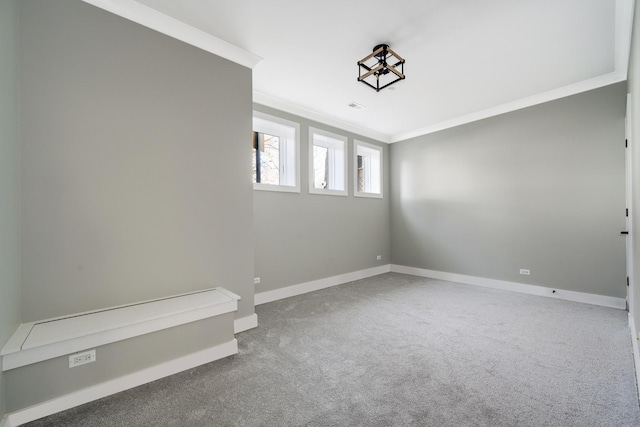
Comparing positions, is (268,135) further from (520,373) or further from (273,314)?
(520,373)

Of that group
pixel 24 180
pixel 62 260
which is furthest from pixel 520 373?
pixel 24 180

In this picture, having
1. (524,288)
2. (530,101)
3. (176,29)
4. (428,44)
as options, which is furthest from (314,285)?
(530,101)

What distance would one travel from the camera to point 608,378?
1841mm

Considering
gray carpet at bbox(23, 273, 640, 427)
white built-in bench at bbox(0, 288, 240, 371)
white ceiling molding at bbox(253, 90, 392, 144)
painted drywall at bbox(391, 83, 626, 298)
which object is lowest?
gray carpet at bbox(23, 273, 640, 427)

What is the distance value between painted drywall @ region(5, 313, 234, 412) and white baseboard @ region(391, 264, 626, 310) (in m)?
3.96

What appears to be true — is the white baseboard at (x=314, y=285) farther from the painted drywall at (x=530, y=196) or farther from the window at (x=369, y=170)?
the window at (x=369, y=170)

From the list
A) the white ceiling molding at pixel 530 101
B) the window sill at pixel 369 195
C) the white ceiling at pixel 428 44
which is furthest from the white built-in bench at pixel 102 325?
the white ceiling molding at pixel 530 101

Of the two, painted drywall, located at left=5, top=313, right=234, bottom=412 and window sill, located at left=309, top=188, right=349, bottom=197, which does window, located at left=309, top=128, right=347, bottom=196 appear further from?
painted drywall, located at left=5, top=313, right=234, bottom=412

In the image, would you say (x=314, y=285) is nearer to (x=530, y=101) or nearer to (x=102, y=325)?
(x=102, y=325)

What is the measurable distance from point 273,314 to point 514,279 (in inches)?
142

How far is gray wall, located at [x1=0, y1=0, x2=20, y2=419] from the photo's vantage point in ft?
4.73

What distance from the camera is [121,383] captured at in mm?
1741

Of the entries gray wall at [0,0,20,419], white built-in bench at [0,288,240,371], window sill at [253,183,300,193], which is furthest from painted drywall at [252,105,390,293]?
gray wall at [0,0,20,419]

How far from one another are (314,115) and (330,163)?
928 millimetres
